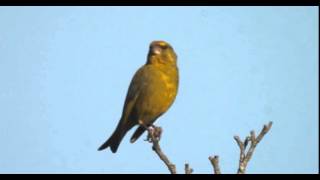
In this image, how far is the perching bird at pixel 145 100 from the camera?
6.69m

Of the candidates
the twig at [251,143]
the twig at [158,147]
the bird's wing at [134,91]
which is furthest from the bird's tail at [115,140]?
the twig at [251,143]

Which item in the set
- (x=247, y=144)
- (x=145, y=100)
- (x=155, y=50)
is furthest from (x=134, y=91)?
(x=247, y=144)

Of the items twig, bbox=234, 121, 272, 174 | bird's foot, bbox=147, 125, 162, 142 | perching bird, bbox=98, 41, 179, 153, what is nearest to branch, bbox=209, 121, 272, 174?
twig, bbox=234, 121, 272, 174

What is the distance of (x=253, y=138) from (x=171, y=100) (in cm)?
251

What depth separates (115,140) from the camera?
667 centimetres

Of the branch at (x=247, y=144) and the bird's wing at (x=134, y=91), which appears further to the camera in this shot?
the bird's wing at (x=134, y=91)

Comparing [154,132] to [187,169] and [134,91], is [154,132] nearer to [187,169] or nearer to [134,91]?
[134,91]

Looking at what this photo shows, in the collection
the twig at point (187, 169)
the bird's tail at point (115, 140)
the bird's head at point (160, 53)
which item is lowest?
the twig at point (187, 169)

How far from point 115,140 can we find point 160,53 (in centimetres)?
110

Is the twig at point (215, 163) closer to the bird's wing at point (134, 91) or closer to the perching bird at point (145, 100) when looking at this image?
the perching bird at point (145, 100)

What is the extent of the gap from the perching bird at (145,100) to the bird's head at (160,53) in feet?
0.46

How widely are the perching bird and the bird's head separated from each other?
5.5 inches
